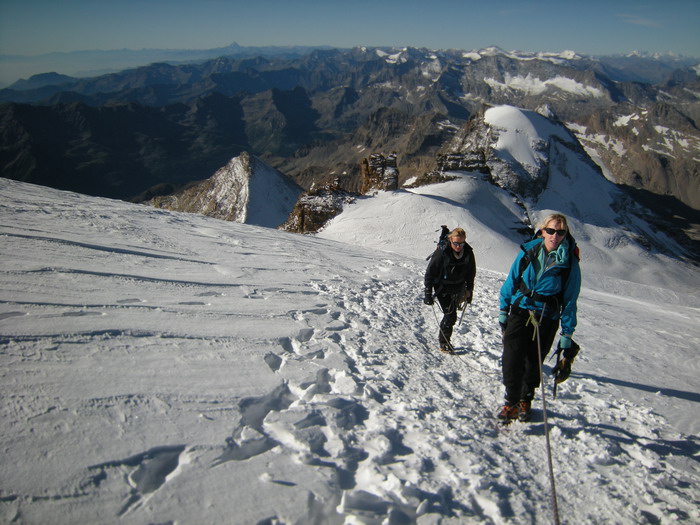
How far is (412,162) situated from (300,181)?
44.3m

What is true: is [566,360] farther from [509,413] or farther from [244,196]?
[244,196]

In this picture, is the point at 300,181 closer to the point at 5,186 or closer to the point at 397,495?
the point at 5,186

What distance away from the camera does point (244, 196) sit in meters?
57.9

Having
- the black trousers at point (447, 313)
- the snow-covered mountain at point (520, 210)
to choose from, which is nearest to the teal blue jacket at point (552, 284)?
the black trousers at point (447, 313)

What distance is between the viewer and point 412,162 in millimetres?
118438

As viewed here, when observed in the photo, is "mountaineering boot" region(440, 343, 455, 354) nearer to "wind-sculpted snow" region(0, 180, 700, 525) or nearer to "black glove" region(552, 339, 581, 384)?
"wind-sculpted snow" region(0, 180, 700, 525)

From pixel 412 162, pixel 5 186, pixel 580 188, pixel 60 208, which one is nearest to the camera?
pixel 60 208

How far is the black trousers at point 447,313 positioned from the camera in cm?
649

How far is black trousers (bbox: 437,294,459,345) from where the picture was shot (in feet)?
21.3

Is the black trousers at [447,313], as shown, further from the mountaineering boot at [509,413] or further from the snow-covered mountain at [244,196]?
the snow-covered mountain at [244,196]

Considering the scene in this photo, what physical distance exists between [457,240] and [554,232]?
1851mm

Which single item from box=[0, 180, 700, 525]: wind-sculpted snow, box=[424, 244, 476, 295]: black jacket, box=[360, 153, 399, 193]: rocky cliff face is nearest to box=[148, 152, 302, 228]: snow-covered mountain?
box=[360, 153, 399, 193]: rocky cliff face

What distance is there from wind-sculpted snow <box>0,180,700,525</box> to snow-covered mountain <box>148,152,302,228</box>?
49171 millimetres

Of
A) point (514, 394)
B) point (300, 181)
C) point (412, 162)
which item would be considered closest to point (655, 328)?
point (514, 394)
